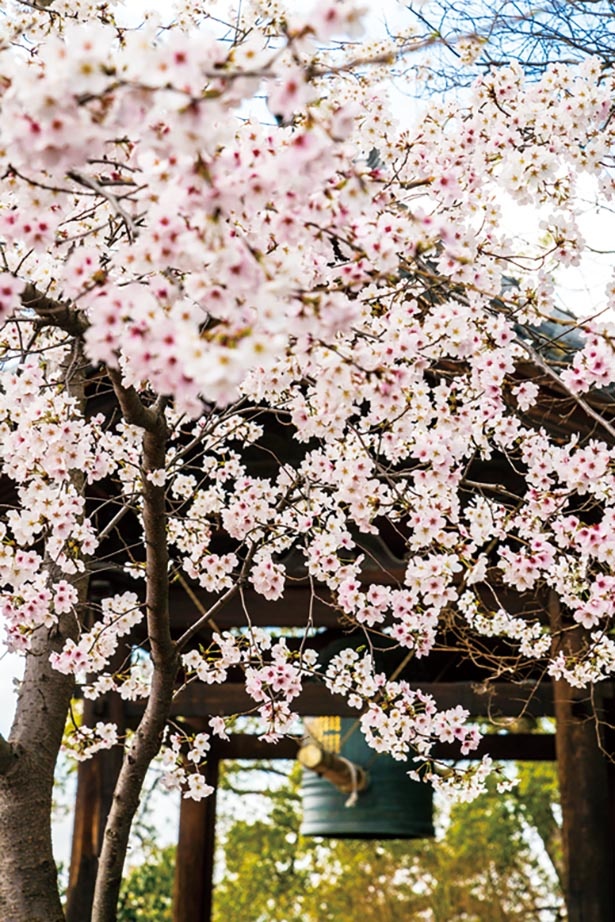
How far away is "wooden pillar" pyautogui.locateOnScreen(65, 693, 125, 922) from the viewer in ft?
16.0

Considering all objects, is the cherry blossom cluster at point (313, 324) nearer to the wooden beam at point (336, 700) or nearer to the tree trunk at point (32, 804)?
the tree trunk at point (32, 804)

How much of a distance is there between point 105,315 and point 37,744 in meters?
2.12

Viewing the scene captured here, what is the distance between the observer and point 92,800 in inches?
200

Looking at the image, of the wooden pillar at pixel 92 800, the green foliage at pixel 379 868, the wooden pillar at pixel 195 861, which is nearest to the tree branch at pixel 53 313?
the wooden pillar at pixel 92 800

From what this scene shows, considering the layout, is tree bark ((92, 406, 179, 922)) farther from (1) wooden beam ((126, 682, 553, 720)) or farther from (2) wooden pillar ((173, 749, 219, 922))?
(2) wooden pillar ((173, 749, 219, 922))

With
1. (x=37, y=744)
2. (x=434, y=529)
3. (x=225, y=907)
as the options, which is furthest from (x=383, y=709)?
(x=225, y=907)

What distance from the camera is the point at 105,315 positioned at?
162 centimetres

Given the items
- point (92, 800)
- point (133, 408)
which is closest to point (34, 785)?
point (133, 408)

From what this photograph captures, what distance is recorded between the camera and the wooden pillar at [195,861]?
600cm

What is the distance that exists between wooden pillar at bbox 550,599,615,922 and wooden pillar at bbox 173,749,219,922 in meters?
2.24

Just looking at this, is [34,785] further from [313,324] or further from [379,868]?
[379,868]

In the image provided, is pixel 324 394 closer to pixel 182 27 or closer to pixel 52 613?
pixel 52 613

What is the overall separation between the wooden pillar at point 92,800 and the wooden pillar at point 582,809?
1.91 m

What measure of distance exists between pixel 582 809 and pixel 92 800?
7.16ft
